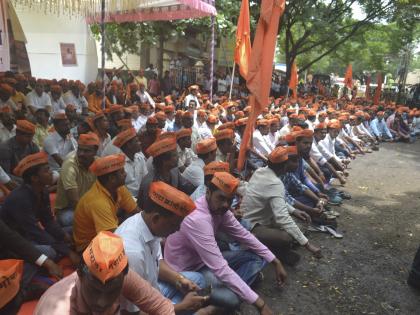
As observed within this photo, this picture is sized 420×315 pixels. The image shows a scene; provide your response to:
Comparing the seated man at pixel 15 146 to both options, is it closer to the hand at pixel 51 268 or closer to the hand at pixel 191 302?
the hand at pixel 51 268

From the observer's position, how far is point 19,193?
129 inches

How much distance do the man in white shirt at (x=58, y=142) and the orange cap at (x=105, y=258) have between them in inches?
167

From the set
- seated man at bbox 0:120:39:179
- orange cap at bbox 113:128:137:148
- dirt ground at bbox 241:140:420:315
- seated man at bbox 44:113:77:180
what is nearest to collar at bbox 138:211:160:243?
dirt ground at bbox 241:140:420:315

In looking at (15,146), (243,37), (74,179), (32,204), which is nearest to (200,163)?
(74,179)

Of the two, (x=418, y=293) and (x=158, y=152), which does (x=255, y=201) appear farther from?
(x=418, y=293)

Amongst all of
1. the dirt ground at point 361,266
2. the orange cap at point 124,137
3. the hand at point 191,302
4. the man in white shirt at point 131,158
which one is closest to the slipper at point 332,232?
the dirt ground at point 361,266

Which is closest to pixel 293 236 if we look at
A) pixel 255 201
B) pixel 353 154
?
pixel 255 201

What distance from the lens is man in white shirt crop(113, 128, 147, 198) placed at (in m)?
4.59

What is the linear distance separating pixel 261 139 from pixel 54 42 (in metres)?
7.83

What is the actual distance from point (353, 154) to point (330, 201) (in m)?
4.63

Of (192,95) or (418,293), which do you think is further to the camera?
(192,95)

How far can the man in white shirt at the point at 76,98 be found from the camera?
1009 centimetres

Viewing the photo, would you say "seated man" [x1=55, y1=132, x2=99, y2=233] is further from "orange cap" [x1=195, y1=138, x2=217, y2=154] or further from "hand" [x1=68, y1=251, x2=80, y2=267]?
"orange cap" [x1=195, y1=138, x2=217, y2=154]

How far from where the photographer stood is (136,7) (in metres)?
9.20
